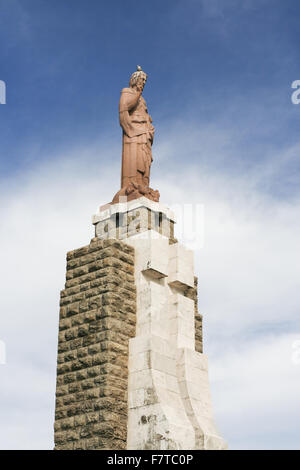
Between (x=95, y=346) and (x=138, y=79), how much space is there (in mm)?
6624

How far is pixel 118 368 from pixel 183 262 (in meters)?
2.80

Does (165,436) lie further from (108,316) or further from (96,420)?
(108,316)

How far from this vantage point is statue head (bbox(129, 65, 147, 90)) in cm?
1638

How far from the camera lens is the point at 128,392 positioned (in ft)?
42.4

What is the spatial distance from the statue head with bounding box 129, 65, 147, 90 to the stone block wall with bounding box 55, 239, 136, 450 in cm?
427

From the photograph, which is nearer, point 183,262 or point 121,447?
point 121,447

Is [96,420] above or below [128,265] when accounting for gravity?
below

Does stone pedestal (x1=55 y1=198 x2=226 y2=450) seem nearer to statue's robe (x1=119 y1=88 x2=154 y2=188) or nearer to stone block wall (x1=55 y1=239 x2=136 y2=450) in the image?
stone block wall (x1=55 y1=239 x2=136 y2=450)

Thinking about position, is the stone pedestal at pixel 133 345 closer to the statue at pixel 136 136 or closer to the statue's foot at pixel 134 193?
the statue's foot at pixel 134 193

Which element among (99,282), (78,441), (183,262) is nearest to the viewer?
(78,441)

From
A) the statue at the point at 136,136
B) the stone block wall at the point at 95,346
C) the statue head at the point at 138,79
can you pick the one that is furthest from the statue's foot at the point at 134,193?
the statue head at the point at 138,79
